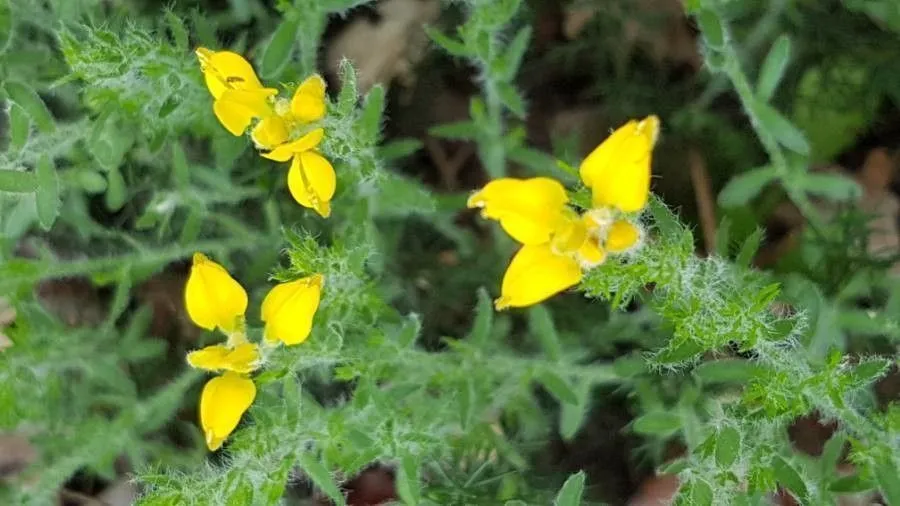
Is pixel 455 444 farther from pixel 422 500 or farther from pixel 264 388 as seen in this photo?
A: pixel 264 388

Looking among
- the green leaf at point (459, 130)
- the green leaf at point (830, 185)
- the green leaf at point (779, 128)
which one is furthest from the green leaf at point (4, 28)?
the green leaf at point (830, 185)

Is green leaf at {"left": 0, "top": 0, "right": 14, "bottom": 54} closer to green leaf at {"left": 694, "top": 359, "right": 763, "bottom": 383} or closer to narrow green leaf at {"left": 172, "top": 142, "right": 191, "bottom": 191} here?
narrow green leaf at {"left": 172, "top": 142, "right": 191, "bottom": 191}

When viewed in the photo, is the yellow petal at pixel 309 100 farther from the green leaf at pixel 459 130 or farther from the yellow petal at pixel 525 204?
the green leaf at pixel 459 130

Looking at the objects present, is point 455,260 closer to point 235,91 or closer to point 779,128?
point 779,128

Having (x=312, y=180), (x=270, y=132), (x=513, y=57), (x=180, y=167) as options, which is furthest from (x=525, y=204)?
(x=180, y=167)

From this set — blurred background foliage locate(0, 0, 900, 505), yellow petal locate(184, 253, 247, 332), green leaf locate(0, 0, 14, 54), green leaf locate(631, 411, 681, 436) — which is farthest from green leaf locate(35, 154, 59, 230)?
green leaf locate(631, 411, 681, 436)

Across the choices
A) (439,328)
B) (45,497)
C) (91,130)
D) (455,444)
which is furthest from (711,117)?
(45,497)
